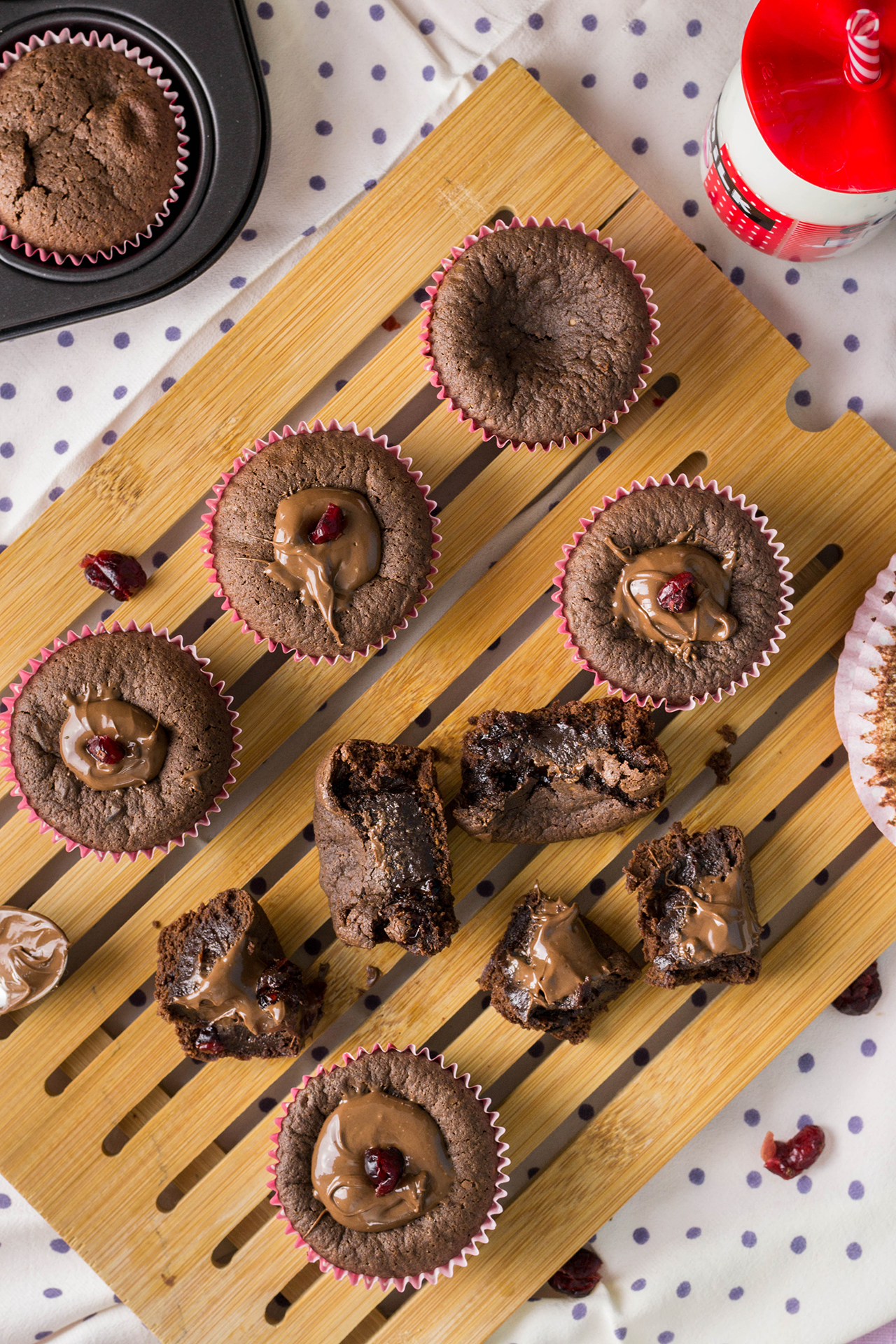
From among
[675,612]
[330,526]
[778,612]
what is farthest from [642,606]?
[330,526]

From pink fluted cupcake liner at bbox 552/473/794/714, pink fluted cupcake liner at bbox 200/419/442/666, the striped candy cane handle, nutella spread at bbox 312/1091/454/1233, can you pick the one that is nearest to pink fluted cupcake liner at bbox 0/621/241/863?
pink fluted cupcake liner at bbox 200/419/442/666

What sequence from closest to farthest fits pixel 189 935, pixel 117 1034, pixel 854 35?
pixel 854 35, pixel 189 935, pixel 117 1034

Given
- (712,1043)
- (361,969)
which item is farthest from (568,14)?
(712,1043)

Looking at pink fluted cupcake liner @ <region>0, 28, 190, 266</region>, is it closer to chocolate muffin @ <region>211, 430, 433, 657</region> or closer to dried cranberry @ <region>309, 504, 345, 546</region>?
chocolate muffin @ <region>211, 430, 433, 657</region>

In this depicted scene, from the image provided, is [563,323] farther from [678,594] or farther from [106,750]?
[106,750]

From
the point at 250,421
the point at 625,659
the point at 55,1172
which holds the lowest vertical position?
the point at 55,1172

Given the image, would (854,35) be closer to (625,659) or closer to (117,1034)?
(625,659)
